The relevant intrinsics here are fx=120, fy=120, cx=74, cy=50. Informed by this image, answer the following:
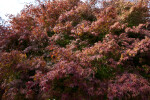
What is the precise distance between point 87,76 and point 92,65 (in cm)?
56

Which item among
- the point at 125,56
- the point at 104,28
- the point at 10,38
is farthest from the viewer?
the point at 10,38

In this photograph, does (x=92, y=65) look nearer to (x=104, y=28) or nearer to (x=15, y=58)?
(x=104, y=28)

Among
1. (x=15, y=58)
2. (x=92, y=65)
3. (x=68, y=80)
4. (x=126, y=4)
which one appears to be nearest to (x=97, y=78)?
(x=92, y=65)

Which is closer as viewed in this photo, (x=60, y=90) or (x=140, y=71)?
(x=60, y=90)

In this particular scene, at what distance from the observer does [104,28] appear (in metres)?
5.08

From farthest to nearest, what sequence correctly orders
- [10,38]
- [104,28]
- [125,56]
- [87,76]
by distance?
[10,38]
[104,28]
[125,56]
[87,76]

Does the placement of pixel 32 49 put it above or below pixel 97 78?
above

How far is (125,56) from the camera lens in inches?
154

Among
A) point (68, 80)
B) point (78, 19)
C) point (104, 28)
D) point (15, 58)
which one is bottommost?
point (68, 80)

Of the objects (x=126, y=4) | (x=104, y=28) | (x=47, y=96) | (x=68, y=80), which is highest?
(x=126, y=4)

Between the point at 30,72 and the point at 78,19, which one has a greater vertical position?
the point at 78,19

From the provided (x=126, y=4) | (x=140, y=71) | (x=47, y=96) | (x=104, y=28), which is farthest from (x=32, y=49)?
(x=126, y=4)

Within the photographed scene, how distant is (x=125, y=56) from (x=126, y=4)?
3.51 m

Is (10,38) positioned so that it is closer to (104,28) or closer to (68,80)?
(68,80)
